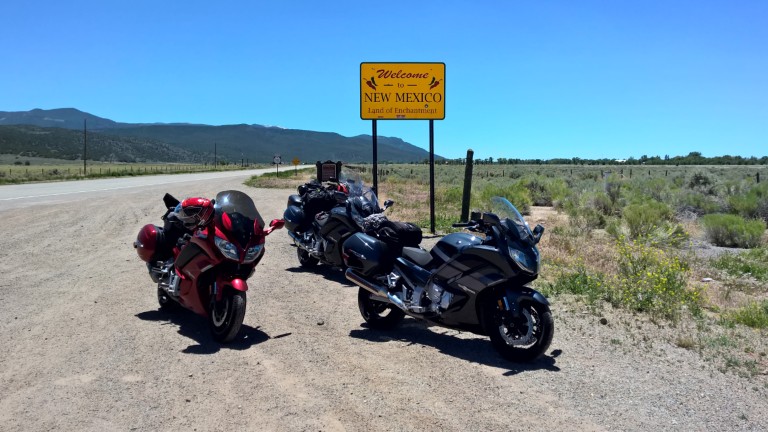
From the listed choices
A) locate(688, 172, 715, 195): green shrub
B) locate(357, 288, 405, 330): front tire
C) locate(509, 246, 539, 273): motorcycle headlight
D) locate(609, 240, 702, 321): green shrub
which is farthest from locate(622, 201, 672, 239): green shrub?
locate(688, 172, 715, 195): green shrub

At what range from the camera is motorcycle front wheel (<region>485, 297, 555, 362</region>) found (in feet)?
17.8

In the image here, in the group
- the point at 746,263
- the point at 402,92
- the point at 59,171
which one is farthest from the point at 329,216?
the point at 59,171

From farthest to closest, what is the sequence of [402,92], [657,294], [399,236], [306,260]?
[402,92]
[306,260]
[657,294]
[399,236]

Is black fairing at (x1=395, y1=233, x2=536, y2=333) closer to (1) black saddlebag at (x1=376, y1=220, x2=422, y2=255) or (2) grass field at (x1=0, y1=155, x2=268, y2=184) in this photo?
(1) black saddlebag at (x1=376, y1=220, x2=422, y2=255)

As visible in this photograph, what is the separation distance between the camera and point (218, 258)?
19.5 ft

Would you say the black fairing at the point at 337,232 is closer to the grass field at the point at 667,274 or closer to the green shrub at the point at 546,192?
the grass field at the point at 667,274

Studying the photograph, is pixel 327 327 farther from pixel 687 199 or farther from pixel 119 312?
pixel 687 199

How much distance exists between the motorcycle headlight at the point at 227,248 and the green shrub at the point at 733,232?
12029mm

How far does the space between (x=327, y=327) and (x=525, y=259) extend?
7.99 feet

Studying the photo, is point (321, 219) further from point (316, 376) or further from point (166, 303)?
point (316, 376)

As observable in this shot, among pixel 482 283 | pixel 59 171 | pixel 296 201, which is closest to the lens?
pixel 482 283

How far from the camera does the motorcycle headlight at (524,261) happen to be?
5.40 metres

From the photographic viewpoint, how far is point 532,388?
16.4 feet

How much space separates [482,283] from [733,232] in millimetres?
10645
